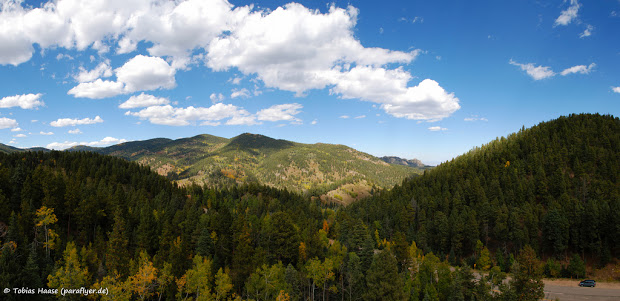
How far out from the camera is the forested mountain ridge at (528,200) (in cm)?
9256

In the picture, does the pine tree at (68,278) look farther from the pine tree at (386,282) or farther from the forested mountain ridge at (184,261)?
the pine tree at (386,282)

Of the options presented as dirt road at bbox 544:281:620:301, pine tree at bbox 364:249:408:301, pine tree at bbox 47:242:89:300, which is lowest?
dirt road at bbox 544:281:620:301

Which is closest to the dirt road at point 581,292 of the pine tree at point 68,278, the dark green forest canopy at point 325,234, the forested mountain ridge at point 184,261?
the dark green forest canopy at point 325,234

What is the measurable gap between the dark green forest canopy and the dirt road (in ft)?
35.7

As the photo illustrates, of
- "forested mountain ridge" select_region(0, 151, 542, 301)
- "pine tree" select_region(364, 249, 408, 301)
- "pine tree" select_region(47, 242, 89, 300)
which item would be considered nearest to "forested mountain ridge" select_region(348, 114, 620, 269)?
"forested mountain ridge" select_region(0, 151, 542, 301)

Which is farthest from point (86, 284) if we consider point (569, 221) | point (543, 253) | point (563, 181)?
point (563, 181)

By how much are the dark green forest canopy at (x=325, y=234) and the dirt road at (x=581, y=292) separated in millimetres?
10889

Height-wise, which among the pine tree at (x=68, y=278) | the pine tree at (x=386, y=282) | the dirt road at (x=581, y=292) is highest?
A: the pine tree at (x=68, y=278)

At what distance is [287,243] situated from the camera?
7312cm

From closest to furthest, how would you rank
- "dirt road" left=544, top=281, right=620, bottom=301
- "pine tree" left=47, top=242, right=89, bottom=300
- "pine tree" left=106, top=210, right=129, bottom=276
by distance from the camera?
1. "pine tree" left=47, top=242, right=89, bottom=300
2. "pine tree" left=106, top=210, right=129, bottom=276
3. "dirt road" left=544, top=281, right=620, bottom=301

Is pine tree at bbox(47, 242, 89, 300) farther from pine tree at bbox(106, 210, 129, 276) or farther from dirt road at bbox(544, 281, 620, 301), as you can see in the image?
dirt road at bbox(544, 281, 620, 301)

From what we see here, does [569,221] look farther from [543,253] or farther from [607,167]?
[607,167]

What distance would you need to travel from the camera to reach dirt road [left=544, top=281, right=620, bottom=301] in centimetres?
5838

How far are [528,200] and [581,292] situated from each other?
235 feet
